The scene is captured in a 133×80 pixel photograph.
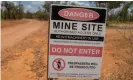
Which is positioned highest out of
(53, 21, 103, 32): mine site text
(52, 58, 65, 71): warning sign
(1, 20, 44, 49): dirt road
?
(53, 21, 103, 32): mine site text

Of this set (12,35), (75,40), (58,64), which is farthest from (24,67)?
(12,35)

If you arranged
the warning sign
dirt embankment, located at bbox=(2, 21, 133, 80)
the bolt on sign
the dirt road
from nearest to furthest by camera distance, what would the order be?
the bolt on sign, the warning sign, dirt embankment, located at bbox=(2, 21, 133, 80), the dirt road

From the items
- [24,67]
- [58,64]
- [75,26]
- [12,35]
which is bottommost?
[12,35]

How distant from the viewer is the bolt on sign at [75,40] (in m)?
4.03

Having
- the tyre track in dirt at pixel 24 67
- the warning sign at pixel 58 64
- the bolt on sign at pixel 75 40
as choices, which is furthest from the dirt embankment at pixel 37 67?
the warning sign at pixel 58 64

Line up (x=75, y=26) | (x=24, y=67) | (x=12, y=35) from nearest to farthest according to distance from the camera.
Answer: (x=75, y=26), (x=24, y=67), (x=12, y=35)

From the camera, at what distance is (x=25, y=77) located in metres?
6.79

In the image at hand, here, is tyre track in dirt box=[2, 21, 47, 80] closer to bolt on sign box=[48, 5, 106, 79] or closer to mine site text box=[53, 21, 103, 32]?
bolt on sign box=[48, 5, 106, 79]

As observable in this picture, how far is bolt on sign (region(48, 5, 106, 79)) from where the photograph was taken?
4.03 m

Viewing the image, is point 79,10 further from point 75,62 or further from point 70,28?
point 75,62

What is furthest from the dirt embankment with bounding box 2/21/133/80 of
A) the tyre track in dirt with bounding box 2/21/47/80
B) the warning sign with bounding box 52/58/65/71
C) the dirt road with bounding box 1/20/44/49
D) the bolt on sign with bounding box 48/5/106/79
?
the dirt road with bounding box 1/20/44/49

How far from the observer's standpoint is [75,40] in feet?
13.5

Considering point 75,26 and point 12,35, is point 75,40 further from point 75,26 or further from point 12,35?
point 12,35

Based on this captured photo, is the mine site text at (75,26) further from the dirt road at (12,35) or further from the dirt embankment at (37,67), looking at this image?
the dirt road at (12,35)
